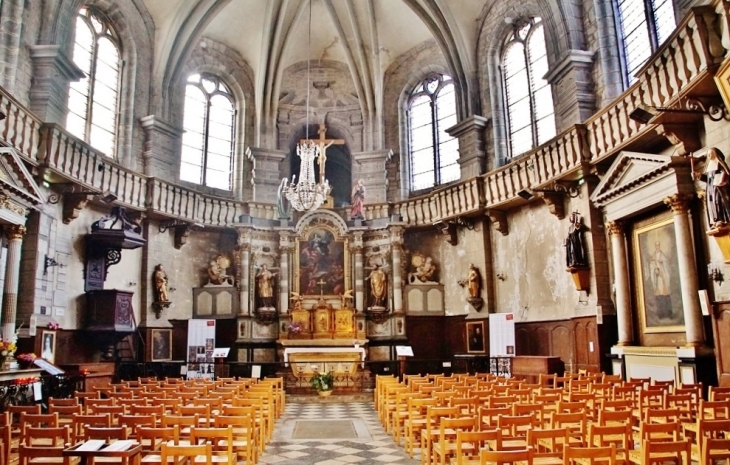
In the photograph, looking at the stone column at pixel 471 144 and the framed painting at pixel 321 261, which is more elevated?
the stone column at pixel 471 144

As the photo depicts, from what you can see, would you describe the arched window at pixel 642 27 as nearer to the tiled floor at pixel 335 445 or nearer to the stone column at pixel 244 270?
the tiled floor at pixel 335 445

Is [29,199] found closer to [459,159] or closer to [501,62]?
[459,159]

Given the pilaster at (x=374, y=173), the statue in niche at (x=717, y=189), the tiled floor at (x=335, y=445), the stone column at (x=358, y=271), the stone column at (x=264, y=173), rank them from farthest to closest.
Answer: the pilaster at (x=374, y=173) → the stone column at (x=264, y=173) → the stone column at (x=358, y=271) → the statue in niche at (x=717, y=189) → the tiled floor at (x=335, y=445)

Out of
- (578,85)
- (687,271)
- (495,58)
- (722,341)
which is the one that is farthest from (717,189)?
(495,58)

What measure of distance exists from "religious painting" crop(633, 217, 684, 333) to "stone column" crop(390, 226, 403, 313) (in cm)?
906

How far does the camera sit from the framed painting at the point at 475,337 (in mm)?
19094

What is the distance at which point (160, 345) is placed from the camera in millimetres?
18484

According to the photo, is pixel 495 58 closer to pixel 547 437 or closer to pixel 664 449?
pixel 547 437

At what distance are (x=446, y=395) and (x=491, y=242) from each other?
11843mm

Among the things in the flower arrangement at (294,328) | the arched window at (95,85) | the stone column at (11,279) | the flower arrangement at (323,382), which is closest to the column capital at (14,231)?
the stone column at (11,279)

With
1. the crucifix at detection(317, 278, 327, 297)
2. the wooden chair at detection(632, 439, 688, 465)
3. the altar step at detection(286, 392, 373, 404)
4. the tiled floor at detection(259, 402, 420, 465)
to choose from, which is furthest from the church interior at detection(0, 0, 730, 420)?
the wooden chair at detection(632, 439, 688, 465)

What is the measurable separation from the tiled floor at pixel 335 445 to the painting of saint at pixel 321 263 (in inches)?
340

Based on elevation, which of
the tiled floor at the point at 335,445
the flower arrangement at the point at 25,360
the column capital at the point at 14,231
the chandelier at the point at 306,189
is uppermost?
the chandelier at the point at 306,189

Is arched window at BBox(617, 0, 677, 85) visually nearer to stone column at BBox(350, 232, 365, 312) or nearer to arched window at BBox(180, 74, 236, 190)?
stone column at BBox(350, 232, 365, 312)
